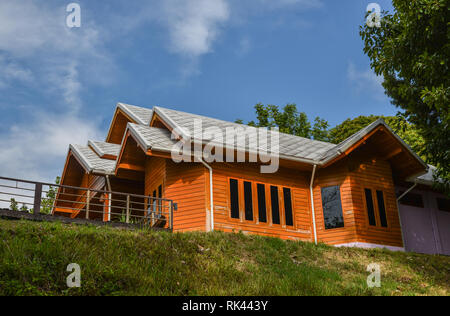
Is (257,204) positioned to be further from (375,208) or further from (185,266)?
(185,266)

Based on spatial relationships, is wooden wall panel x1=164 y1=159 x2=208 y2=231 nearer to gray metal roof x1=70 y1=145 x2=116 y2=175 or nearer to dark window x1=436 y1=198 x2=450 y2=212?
gray metal roof x1=70 y1=145 x2=116 y2=175

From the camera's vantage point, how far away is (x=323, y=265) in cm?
1477

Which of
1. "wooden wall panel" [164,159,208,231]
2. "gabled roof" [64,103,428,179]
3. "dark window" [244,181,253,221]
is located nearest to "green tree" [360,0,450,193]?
"gabled roof" [64,103,428,179]

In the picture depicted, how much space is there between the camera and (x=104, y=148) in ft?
73.9

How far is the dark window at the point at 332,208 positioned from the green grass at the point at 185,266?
267 centimetres

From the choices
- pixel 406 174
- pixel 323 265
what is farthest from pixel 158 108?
pixel 406 174

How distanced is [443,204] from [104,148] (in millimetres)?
14860

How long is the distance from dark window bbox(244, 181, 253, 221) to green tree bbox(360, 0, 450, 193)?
5.89 meters

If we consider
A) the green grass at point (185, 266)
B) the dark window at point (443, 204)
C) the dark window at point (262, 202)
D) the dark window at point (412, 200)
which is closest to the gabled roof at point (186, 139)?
the dark window at point (262, 202)

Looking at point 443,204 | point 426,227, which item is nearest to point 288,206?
point 426,227

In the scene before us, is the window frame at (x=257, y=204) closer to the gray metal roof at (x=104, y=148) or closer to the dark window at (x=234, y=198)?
the dark window at (x=234, y=198)

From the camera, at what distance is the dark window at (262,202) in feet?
60.2
